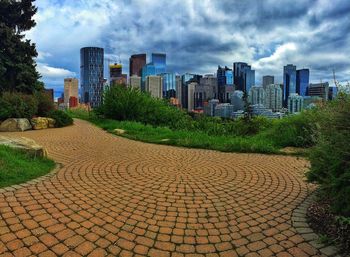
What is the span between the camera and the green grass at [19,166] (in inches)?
177

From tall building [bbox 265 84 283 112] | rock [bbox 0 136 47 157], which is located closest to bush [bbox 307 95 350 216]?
rock [bbox 0 136 47 157]

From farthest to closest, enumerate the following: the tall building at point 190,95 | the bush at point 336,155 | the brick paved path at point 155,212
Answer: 1. the tall building at point 190,95
2. the bush at point 336,155
3. the brick paved path at point 155,212

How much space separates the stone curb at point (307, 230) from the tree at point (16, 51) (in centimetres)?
2152

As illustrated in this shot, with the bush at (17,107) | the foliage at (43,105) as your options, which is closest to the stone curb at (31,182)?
the bush at (17,107)

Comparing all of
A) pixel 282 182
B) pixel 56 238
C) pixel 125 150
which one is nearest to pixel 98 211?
pixel 56 238

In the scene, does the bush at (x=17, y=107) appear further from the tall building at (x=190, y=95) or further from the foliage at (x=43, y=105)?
the tall building at (x=190, y=95)

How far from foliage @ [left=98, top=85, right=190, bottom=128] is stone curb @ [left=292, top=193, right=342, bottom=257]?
13570 millimetres

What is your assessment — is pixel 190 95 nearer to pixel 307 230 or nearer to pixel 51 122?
pixel 51 122

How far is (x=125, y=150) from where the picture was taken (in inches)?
314

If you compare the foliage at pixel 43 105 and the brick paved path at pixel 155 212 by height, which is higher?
the foliage at pixel 43 105

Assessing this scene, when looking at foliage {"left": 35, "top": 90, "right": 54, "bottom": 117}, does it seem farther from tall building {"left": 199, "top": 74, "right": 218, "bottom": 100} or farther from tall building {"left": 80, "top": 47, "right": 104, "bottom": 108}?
tall building {"left": 80, "top": 47, "right": 104, "bottom": 108}

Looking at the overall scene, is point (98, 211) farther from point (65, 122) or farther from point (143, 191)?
point (65, 122)

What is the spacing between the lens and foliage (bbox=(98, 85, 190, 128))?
→ 1770 cm

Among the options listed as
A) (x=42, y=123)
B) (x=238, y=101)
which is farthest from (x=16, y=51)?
(x=238, y=101)
